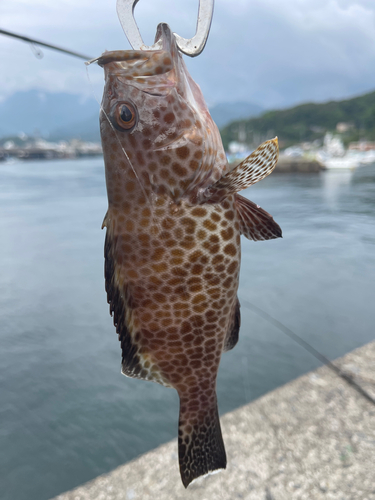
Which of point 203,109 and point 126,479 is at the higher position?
point 203,109

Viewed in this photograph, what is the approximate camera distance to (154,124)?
1134 millimetres

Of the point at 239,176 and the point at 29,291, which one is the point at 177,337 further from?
the point at 29,291

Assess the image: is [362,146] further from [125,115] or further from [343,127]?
[125,115]

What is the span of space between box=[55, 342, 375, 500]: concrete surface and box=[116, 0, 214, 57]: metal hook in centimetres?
323

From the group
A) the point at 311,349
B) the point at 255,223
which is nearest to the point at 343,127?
the point at 311,349

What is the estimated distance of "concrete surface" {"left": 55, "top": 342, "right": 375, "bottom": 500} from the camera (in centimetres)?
294

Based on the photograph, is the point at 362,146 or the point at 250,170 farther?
the point at 362,146

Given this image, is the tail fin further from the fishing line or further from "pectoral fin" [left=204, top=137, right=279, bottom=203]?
the fishing line

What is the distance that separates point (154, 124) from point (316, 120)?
63.5 m

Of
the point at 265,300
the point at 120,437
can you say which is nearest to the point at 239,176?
the point at 120,437

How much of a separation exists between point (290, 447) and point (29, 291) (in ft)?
18.1

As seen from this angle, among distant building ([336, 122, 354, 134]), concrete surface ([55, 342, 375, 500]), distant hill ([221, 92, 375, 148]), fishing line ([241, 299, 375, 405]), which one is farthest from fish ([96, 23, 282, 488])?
distant building ([336, 122, 354, 134])

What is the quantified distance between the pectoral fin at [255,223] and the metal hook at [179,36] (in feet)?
1.68

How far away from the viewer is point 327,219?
9.30 meters
